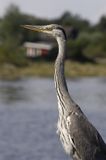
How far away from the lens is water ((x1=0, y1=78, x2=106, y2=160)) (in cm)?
1527

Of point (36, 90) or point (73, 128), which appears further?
point (36, 90)

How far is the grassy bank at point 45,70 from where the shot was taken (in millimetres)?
49438

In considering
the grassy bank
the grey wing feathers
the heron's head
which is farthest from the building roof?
the grey wing feathers

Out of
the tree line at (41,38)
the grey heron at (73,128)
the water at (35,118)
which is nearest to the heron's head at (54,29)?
the grey heron at (73,128)

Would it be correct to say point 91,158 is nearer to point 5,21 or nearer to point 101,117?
point 101,117

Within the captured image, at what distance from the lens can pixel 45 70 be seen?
2012 inches

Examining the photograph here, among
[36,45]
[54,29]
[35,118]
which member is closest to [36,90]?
[35,118]

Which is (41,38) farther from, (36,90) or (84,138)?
(84,138)

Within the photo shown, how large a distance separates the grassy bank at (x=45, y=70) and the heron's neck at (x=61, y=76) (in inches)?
1520

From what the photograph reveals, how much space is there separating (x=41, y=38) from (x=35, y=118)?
2440 inches

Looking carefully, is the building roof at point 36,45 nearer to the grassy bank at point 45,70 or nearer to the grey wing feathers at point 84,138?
the grassy bank at point 45,70

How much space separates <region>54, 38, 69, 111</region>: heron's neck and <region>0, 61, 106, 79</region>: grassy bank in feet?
127

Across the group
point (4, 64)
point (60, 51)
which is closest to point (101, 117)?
point (60, 51)

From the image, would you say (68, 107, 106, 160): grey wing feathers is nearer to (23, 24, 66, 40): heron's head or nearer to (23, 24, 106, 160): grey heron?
(23, 24, 106, 160): grey heron
